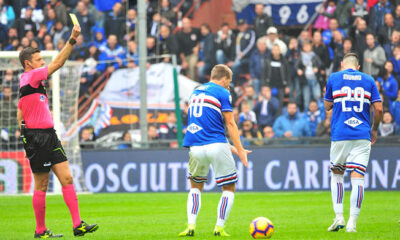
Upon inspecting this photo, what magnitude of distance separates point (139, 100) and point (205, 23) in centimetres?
350

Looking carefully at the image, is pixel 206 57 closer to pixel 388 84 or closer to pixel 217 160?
pixel 388 84

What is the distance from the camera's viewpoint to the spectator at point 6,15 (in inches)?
958

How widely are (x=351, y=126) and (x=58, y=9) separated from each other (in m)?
16.5

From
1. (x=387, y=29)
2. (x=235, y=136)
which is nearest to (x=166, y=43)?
(x=387, y=29)

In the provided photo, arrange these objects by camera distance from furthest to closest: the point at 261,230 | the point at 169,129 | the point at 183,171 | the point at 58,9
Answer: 1. the point at 58,9
2. the point at 169,129
3. the point at 183,171
4. the point at 261,230

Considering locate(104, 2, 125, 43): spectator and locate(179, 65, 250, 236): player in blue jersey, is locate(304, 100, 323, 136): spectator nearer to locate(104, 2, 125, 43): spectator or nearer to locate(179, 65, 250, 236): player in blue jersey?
locate(104, 2, 125, 43): spectator

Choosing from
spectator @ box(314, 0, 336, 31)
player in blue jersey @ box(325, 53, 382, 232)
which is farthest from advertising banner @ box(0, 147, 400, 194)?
player in blue jersey @ box(325, 53, 382, 232)

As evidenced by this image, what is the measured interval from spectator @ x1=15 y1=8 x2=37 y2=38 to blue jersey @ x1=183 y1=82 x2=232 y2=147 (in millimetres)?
16031

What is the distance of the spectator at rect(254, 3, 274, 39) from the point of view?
71.6ft

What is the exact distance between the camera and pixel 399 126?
19312mm

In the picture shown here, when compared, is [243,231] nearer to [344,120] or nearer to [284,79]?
[344,120]

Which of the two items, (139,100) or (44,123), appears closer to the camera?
(44,123)

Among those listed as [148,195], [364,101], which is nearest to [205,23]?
[148,195]

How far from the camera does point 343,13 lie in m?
21.2
